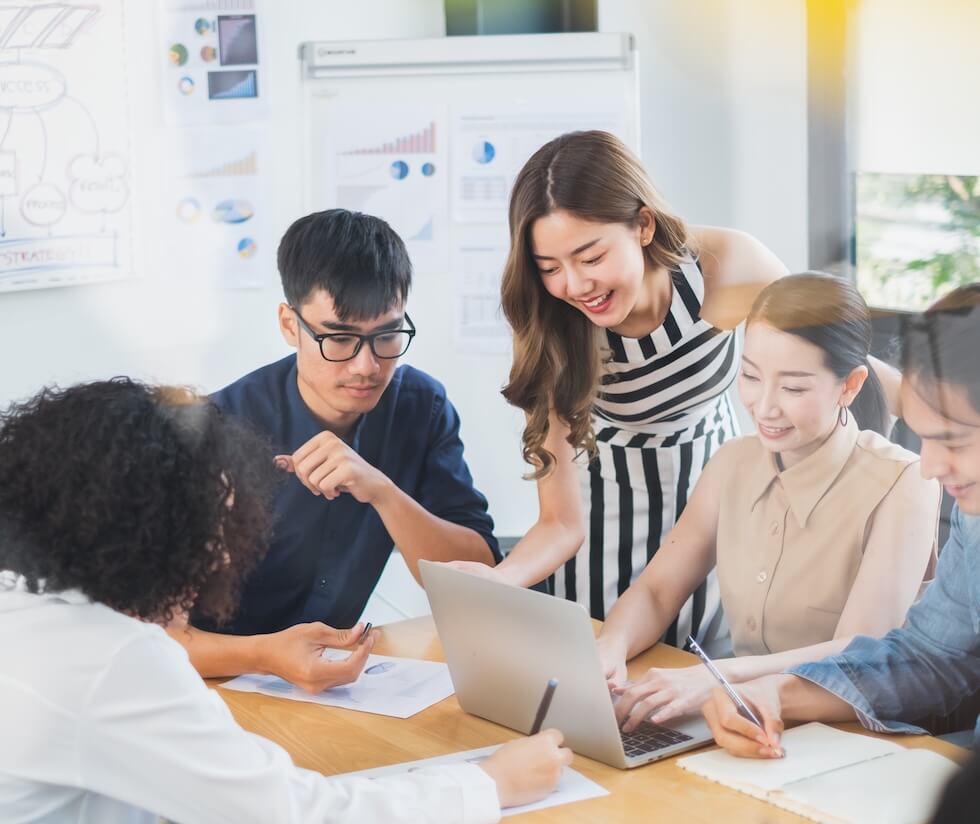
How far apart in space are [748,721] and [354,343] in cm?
75

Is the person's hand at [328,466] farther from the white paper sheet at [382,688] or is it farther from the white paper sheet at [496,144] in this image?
the white paper sheet at [496,144]

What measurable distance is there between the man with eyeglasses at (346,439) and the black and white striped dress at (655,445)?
223 mm

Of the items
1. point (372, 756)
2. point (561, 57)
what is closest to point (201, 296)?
point (561, 57)

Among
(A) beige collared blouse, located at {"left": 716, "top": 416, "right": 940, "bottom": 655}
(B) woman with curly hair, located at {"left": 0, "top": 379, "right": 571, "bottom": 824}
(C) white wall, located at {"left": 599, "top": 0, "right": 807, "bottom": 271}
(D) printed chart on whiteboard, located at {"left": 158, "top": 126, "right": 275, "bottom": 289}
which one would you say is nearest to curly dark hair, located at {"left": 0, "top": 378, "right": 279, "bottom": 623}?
(B) woman with curly hair, located at {"left": 0, "top": 379, "right": 571, "bottom": 824}

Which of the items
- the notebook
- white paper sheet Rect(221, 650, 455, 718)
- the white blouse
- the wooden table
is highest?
the white blouse

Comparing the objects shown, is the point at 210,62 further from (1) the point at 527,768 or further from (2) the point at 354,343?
(1) the point at 527,768

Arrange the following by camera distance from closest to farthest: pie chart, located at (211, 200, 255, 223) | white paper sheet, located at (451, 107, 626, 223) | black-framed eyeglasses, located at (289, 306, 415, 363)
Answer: black-framed eyeglasses, located at (289, 306, 415, 363)
white paper sheet, located at (451, 107, 626, 223)
pie chart, located at (211, 200, 255, 223)

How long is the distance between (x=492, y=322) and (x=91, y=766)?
1.75 metres

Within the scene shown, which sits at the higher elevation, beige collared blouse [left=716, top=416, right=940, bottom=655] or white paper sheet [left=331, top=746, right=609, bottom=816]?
beige collared blouse [left=716, top=416, right=940, bottom=655]

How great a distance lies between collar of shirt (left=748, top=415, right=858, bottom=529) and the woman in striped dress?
29cm

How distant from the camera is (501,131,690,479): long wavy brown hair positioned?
146cm

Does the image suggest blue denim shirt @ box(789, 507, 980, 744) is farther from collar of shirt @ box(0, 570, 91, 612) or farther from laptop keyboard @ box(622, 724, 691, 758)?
collar of shirt @ box(0, 570, 91, 612)

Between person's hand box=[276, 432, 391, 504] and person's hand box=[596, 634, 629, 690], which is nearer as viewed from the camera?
person's hand box=[596, 634, 629, 690]

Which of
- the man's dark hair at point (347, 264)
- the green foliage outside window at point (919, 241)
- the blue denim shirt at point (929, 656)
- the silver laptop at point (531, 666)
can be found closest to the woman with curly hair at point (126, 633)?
the silver laptop at point (531, 666)
